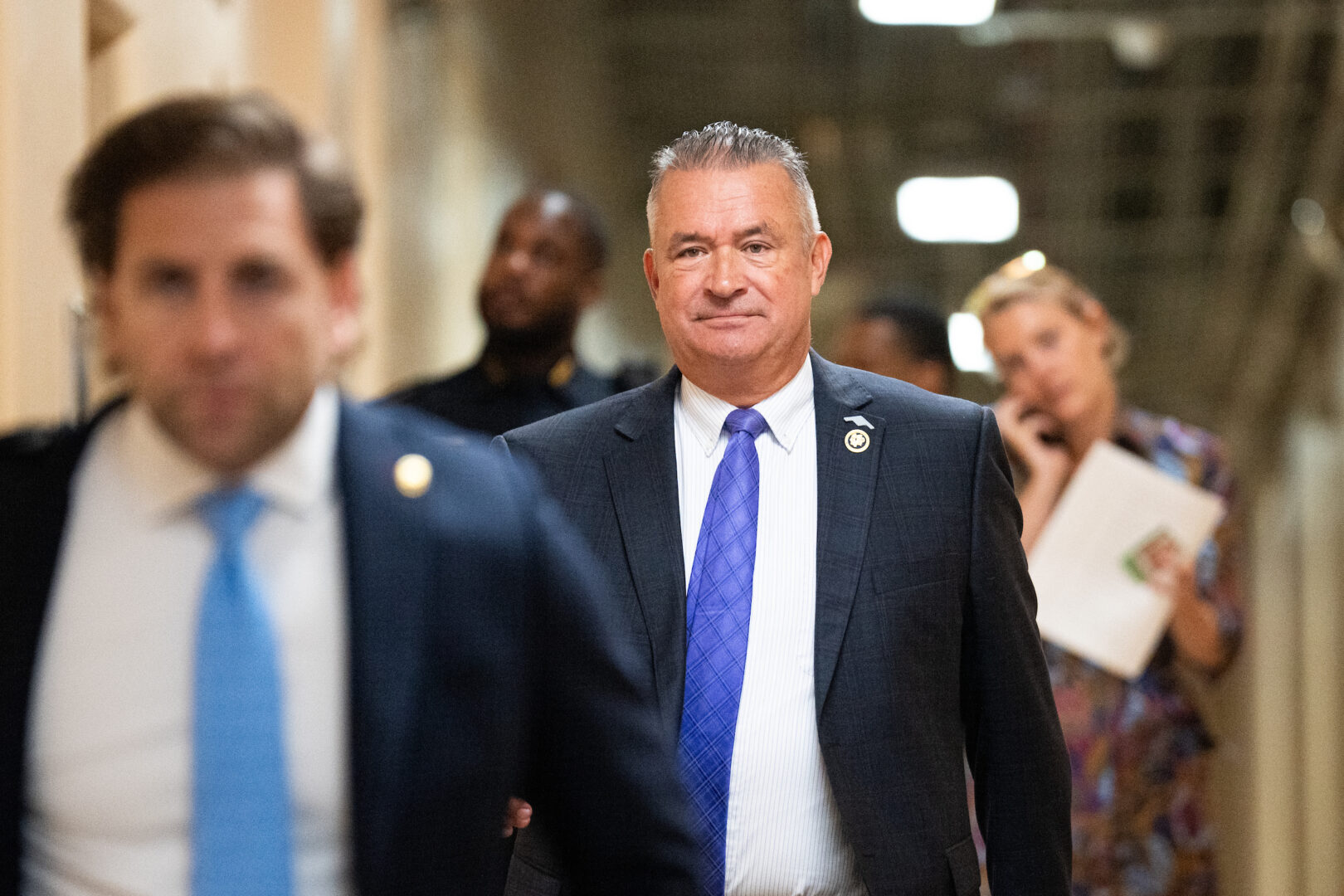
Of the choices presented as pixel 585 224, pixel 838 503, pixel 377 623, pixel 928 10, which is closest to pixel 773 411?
pixel 838 503

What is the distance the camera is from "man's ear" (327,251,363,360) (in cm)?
150

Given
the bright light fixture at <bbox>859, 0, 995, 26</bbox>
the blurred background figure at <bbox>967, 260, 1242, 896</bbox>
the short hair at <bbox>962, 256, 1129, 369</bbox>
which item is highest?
the bright light fixture at <bbox>859, 0, 995, 26</bbox>

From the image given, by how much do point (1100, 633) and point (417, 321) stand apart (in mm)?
4922

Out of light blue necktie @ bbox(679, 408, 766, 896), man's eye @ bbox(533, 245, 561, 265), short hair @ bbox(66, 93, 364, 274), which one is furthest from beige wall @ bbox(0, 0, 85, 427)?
short hair @ bbox(66, 93, 364, 274)

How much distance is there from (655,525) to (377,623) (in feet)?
3.25

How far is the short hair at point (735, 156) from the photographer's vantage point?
8.21 ft

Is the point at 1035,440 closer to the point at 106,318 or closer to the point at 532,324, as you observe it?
the point at 532,324

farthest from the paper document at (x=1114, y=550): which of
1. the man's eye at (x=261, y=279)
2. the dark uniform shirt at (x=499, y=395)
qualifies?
the man's eye at (x=261, y=279)

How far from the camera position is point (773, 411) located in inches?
100

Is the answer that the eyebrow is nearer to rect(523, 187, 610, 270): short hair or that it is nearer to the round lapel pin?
the round lapel pin

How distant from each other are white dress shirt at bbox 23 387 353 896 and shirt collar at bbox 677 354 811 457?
110 cm

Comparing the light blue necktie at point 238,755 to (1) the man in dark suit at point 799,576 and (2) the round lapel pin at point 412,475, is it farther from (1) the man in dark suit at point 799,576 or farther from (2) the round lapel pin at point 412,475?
(1) the man in dark suit at point 799,576

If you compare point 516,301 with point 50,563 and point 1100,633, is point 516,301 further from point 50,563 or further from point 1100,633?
point 50,563

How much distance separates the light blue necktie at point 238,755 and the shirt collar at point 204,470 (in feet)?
0.29
